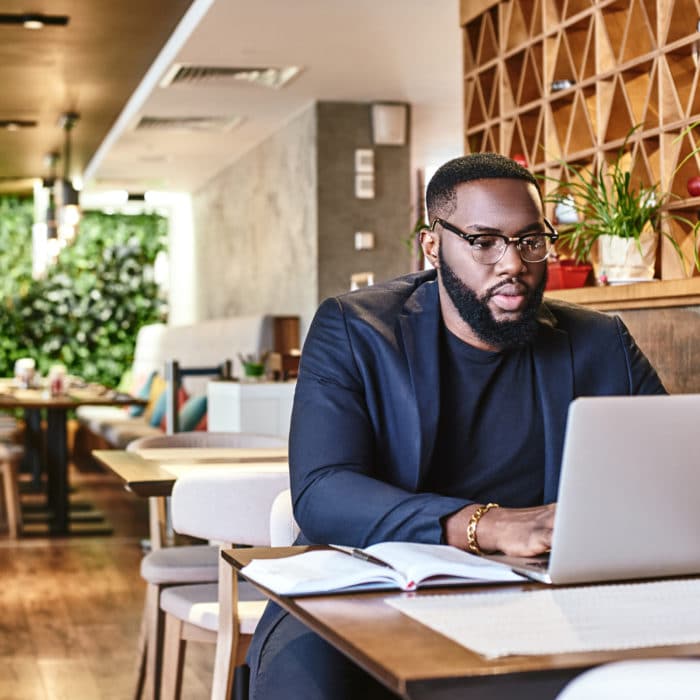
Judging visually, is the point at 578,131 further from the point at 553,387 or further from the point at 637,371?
the point at 553,387

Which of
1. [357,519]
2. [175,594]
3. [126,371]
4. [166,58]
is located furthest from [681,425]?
[126,371]

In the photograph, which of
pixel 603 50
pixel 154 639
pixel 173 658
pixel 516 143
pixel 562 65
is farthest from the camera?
pixel 516 143

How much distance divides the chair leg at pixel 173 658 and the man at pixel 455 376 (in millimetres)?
1111

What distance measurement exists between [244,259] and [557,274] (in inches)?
245

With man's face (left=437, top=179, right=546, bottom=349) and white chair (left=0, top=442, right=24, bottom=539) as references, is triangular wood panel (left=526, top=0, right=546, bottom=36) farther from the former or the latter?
white chair (left=0, top=442, right=24, bottom=539)

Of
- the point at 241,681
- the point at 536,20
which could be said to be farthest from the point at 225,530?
the point at 536,20

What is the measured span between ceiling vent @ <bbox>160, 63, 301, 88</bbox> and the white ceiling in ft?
0.23

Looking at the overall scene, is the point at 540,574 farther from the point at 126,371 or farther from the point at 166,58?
the point at 126,371

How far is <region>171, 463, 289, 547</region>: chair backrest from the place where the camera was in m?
2.57

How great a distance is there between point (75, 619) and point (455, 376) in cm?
336

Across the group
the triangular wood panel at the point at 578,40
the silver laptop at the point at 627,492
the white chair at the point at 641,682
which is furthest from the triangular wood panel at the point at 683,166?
the white chair at the point at 641,682

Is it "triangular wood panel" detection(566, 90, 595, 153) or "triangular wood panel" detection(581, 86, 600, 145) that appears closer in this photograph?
"triangular wood panel" detection(581, 86, 600, 145)

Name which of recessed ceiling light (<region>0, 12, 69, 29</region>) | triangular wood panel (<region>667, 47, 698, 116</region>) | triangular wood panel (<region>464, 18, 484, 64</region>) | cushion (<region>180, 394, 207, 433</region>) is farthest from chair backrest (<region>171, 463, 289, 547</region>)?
cushion (<region>180, 394, 207, 433</region>)

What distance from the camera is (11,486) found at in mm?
7039
